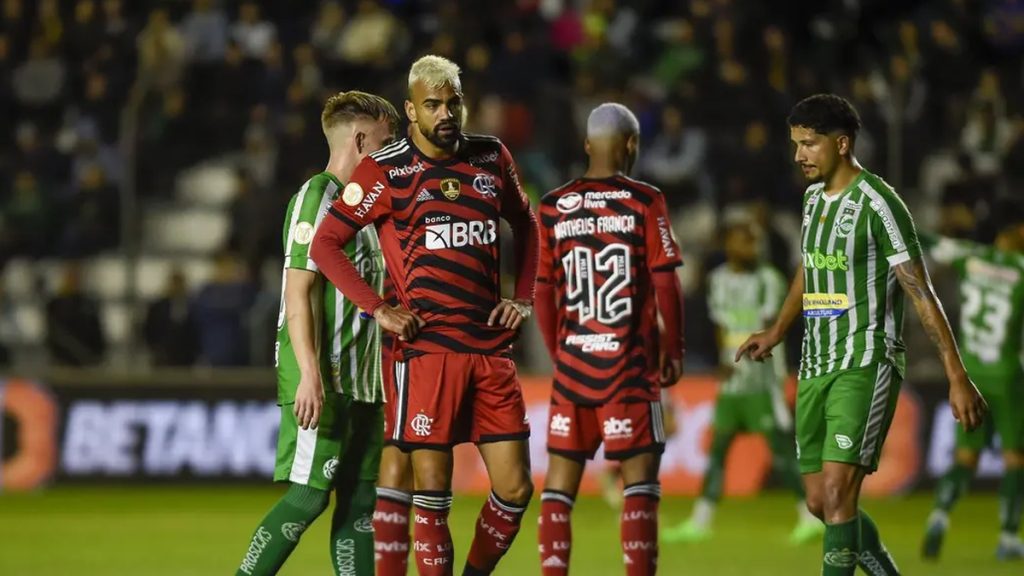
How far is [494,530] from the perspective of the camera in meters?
7.64

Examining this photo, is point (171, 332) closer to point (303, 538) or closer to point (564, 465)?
point (303, 538)

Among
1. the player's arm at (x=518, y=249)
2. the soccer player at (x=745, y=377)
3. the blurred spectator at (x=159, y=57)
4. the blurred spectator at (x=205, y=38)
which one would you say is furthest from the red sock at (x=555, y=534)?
the blurred spectator at (x=205, y=38)

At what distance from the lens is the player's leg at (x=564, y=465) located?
27.5 ft

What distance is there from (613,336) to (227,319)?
32.1 feet

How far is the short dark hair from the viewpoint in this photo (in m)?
7.75

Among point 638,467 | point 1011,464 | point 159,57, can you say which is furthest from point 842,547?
point 159,57

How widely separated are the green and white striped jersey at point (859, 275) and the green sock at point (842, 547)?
69 centimetres

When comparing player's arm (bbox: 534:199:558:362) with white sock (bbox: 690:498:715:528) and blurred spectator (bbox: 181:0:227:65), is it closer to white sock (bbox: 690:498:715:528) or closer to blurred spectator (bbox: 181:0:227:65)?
white sock (bbox: 690:498:715:528)

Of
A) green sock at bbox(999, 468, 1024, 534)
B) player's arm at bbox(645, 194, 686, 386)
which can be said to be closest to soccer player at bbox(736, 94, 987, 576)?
player's arm at bbox(645, 194, 686, 386)

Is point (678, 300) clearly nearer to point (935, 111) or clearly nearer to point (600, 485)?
point (600, 485)

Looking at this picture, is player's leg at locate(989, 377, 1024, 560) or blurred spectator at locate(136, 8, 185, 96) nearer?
player's leg at locate(989, 377, 1024, 560)

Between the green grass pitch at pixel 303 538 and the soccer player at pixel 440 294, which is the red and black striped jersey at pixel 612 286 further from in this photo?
the green grass pitch at pixel 303 538

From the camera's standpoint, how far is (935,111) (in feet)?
65.6

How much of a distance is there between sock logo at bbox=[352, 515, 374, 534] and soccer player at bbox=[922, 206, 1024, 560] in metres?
5.20
